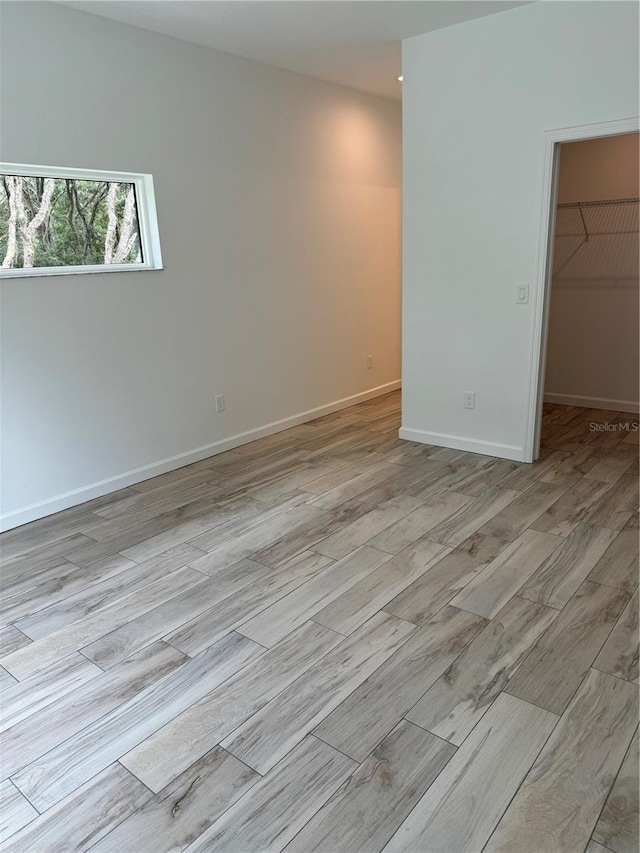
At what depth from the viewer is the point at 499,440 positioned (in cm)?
402

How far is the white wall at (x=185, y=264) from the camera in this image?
3104mm

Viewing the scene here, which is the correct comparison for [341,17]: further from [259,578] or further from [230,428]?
[259,578]

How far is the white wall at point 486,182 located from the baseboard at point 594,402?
158 cm

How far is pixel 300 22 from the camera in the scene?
11.0 feet

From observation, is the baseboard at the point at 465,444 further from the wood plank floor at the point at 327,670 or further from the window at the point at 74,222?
the window at the point at 74,222

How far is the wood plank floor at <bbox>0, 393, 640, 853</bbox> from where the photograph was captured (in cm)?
154

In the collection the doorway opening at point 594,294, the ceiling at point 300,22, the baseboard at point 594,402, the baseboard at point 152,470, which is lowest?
the baseboard at point 152,470

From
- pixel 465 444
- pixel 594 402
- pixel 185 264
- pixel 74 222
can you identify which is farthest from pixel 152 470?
pixel 594 402

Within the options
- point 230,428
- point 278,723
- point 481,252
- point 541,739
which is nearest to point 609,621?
point 541,739

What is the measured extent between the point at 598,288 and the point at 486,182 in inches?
70.0

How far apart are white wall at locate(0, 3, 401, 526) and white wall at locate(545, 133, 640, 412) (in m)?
1.61

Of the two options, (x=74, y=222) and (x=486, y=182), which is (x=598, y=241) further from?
(x=74, y=222)

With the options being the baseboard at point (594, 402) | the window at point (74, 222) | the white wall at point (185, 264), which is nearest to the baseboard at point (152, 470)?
the white wall at point (185, 264)

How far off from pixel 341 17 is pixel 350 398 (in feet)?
9.77
